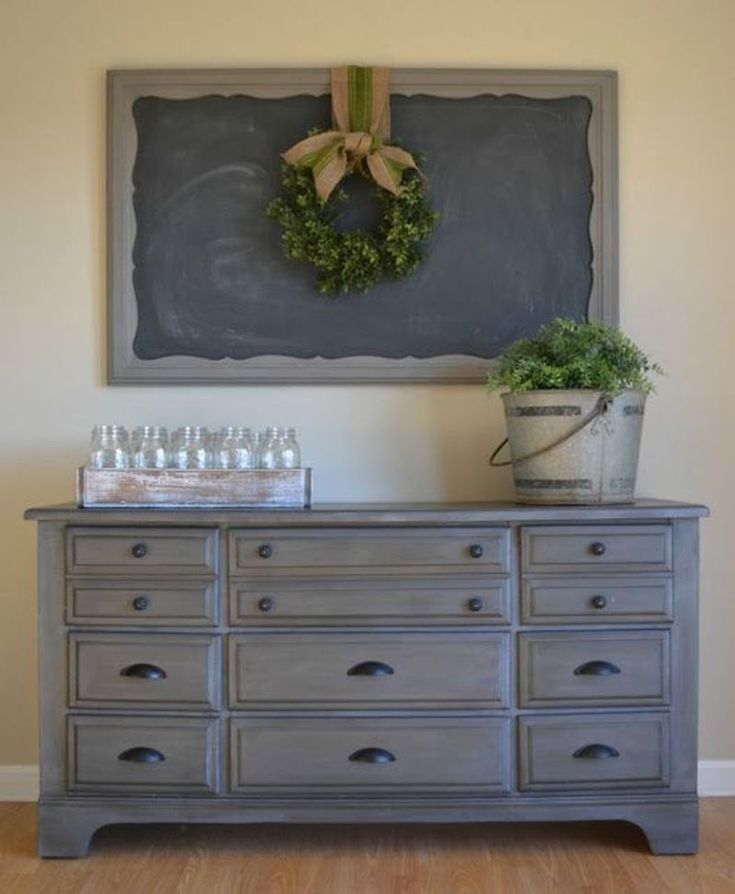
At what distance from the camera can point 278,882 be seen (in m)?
2.25

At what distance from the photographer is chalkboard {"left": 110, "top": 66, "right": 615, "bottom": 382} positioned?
2785 millimetres

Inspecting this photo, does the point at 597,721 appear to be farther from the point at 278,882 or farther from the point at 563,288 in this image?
the point at 563,288

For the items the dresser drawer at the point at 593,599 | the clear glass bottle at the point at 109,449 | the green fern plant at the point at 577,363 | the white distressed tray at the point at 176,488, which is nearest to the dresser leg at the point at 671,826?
the dresser drawer at the point at 593,599

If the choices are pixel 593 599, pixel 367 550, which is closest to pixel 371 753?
pixel 367 550

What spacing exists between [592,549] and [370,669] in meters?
0.59

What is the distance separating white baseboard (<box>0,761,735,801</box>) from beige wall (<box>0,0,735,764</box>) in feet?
0.10

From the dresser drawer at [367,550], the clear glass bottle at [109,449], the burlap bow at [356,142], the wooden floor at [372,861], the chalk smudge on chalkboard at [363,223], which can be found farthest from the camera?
the chalk smudge on chalkboard at [363,223]

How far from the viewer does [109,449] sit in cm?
248

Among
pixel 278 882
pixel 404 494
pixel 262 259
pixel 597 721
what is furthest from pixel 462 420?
pixel 278 882

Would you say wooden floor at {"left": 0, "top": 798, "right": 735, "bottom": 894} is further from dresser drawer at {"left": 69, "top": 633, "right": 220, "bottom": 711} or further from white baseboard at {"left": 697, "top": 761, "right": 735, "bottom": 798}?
dresser drawer at {"left": 69, "top": 633, "right": 220, "bottom": 711}

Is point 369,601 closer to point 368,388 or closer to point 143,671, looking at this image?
point 143,671

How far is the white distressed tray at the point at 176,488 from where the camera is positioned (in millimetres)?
2389

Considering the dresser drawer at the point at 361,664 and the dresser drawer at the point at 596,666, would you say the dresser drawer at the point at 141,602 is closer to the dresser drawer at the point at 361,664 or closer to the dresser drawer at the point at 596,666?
the dresser drawer at the point at 361,664

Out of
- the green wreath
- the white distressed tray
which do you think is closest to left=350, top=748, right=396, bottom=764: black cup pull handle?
the white distressed tray
